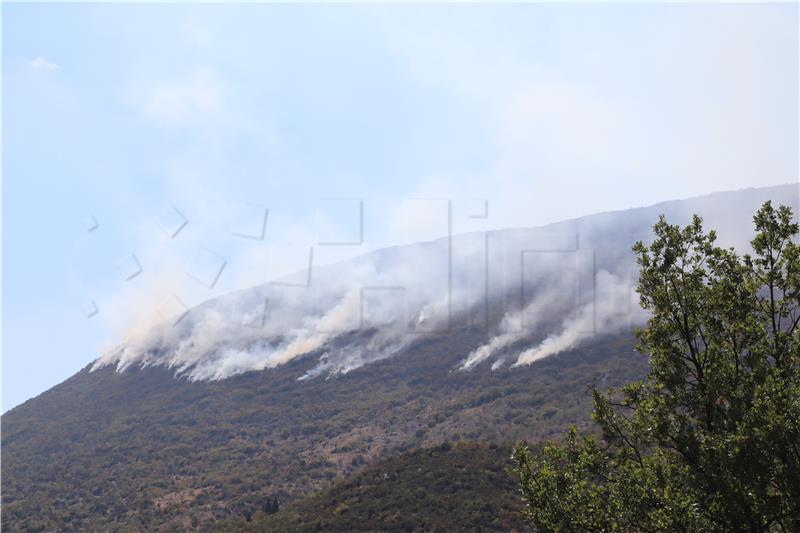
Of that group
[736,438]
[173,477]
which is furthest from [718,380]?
[173,477]

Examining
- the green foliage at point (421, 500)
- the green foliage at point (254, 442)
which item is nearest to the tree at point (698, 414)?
the green foliage at point (421, 500)

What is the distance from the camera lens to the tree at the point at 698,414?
14922 mm

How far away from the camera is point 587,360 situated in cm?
18438

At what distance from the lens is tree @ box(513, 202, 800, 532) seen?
1492 centimetres

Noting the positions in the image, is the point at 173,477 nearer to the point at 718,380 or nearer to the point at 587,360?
the point at 587,360

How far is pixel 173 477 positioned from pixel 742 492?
14799cm

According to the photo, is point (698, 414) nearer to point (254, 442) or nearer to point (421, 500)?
point (421, 500)

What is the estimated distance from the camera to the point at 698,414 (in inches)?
674

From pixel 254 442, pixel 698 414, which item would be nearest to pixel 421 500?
pixel 698 414

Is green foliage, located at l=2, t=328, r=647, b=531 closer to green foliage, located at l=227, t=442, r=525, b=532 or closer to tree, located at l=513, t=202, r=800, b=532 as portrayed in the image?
green foliage, located at l=227, t=442, r=525, b=532

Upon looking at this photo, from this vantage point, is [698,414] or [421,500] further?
[421,500]

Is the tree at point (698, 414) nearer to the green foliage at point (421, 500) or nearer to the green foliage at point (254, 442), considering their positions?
the green foliage at point (421, 500)

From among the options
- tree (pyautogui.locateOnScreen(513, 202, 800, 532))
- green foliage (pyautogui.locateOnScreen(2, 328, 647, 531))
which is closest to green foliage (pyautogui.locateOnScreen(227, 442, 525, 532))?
green foliage (pyautogui.locateOnScreen(2, 328, 647, 531))

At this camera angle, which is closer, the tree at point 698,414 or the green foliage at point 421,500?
the tree at point 698,414
